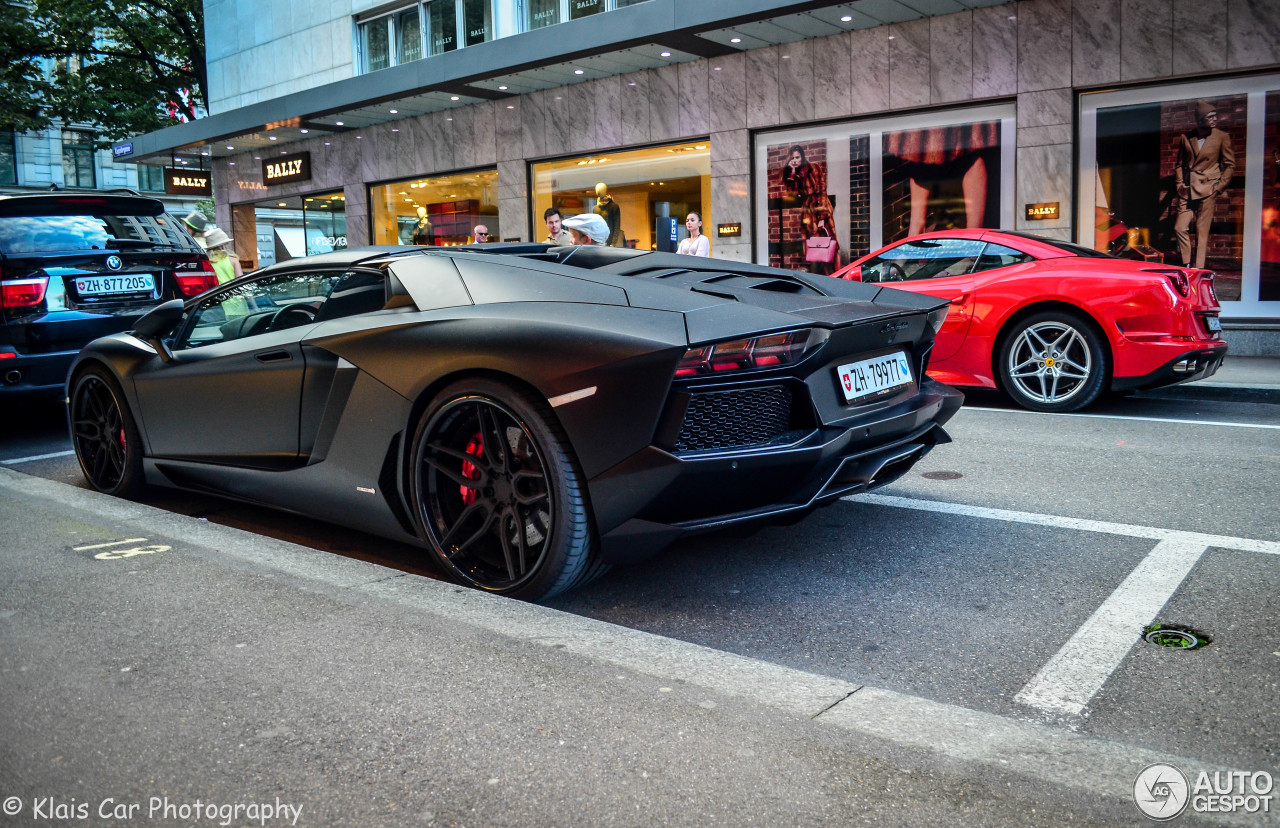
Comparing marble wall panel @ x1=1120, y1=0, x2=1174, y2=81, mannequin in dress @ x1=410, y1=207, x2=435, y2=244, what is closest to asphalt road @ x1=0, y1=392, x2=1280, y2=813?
marble wall panel @ x1=1120, y1=0, x2=1174, y2=81

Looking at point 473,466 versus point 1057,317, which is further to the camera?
point 1057,317

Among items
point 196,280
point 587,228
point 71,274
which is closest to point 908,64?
point 587,228

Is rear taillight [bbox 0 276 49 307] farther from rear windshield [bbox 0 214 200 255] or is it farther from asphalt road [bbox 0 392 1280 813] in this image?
asphalt road [bbox 0 392 1280 813]

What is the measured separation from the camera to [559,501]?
3.27m

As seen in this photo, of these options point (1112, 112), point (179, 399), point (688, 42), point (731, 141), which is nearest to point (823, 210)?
point (731, 141)

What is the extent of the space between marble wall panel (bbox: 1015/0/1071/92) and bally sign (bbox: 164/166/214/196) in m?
20.5

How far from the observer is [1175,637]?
3043 mm

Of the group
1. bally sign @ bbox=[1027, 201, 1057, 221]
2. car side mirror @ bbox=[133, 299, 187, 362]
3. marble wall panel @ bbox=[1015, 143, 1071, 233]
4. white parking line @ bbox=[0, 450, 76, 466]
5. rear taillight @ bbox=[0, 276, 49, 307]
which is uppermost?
marble wall panel @ bbox=[1015, 143, 1071, 233]

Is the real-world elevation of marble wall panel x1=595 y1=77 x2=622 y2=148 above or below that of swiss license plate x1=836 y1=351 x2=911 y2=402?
above

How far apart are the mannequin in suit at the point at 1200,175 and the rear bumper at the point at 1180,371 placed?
5523 mm

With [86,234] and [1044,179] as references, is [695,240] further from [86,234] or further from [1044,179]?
[86,234]

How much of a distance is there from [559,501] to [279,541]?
1.46 m

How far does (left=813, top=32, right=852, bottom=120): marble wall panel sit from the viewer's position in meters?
14.5

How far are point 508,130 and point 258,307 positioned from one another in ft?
50.1
